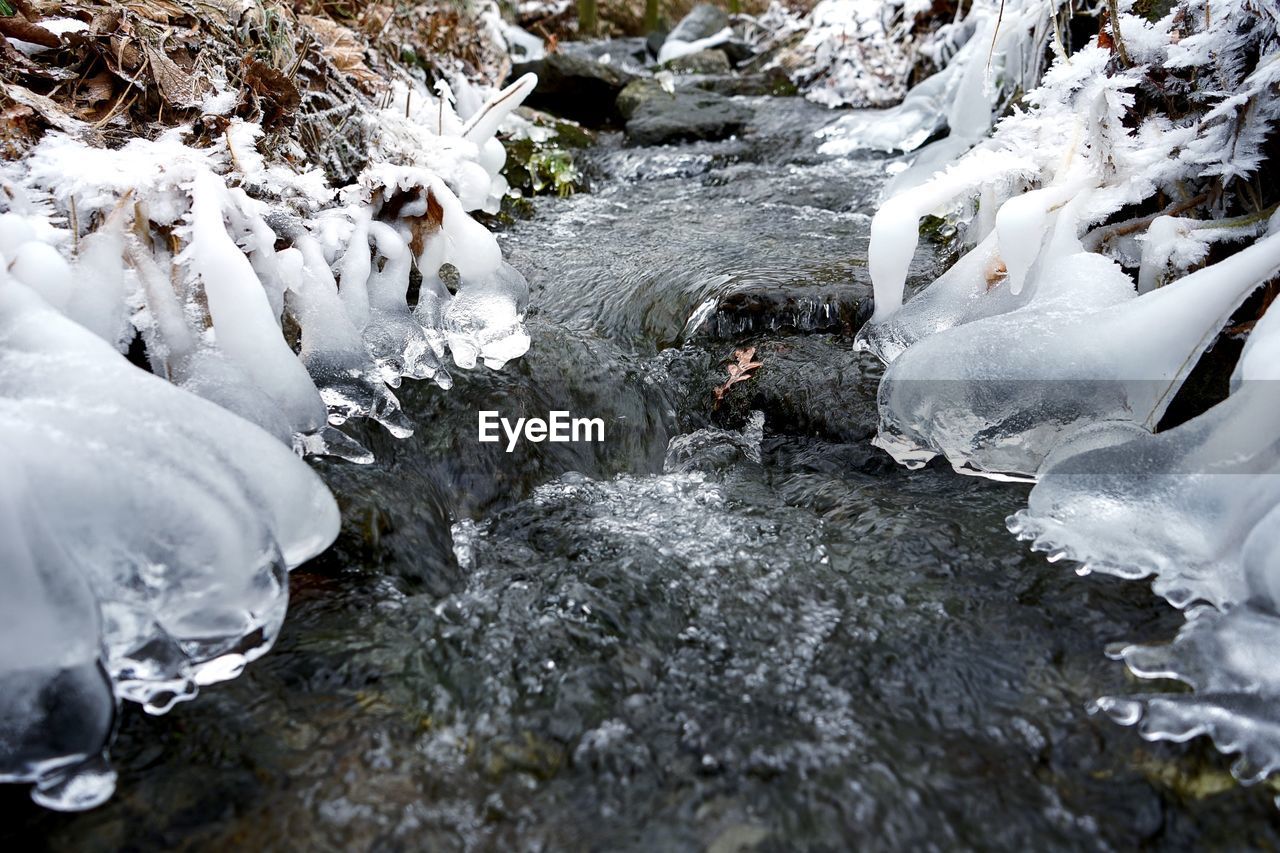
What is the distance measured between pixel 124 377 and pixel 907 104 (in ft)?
17.7

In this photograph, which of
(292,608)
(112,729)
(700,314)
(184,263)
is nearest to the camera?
(112,729)

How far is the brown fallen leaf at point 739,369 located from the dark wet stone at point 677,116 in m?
3.67

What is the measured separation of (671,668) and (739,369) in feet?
4.48

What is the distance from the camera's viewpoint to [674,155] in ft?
18.9

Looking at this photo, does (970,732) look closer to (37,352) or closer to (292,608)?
(292,608)

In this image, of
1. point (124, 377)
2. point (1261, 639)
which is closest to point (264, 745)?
point (124, 377)

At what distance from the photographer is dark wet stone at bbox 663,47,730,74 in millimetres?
8905

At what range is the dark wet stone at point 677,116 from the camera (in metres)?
6.18

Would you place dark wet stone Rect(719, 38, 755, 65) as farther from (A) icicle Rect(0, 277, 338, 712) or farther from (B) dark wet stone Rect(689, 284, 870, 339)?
(A) icicle Rect(0, 277, 338, 712)

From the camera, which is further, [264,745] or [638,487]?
[638,487]

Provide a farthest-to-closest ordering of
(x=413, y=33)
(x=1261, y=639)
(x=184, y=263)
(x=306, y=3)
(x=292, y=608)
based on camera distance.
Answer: (x=413, y=33) < (x=306, y=3) < (x=184, y=263) < (x=292, y=608) < (x=1261, y=639)

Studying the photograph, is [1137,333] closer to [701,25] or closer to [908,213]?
[908,213]

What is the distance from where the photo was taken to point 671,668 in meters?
1.72

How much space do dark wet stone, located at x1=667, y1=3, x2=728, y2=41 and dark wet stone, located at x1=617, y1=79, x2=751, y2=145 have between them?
171 inches
